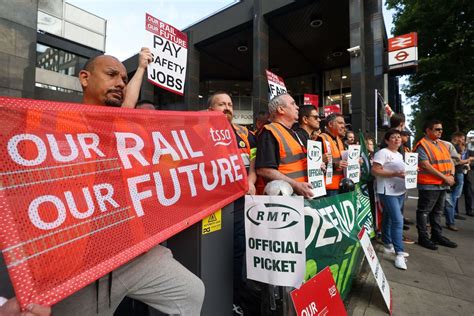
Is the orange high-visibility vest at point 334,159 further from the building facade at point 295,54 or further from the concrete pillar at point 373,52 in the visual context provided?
the concrete pillar at point 373,52

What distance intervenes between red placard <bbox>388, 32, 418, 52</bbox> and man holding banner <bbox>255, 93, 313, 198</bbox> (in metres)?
12.9

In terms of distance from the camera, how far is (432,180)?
4082 millimetres

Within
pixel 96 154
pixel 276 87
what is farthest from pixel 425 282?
pixel 276 87

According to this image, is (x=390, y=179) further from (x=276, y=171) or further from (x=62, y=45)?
(x=62, y=45)

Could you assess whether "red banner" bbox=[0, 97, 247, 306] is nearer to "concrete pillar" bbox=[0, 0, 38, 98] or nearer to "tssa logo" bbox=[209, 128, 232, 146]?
"tssa logo" bbox=[209, 128, 232, 146]

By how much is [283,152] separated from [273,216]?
3.52ft

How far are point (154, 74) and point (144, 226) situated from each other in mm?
2980

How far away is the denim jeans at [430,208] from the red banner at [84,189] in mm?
4105

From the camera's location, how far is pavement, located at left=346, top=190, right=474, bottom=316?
2545 millimetres

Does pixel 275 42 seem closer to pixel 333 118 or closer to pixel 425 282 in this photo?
pixel 333 118

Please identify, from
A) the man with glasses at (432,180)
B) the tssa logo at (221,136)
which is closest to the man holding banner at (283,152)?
the tssa logo at (221,136)

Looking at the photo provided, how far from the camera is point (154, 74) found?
3641 mm

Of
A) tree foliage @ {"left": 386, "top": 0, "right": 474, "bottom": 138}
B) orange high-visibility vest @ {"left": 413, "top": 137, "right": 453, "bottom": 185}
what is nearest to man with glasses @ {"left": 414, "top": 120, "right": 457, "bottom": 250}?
orange high-visibility vest @ {"left": 413, "top": 137, "right": 453, "bottom": 185}

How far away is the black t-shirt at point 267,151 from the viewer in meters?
2.43
